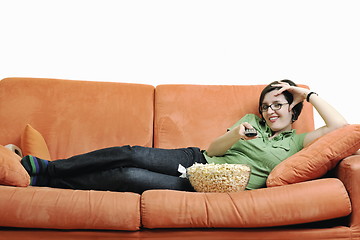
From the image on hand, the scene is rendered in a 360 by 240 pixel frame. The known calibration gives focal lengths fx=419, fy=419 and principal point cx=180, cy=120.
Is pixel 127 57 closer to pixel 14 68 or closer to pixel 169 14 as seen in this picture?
pixel 169 14

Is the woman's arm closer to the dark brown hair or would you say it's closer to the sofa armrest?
the dark brown hair

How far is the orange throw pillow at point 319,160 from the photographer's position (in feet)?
6.01

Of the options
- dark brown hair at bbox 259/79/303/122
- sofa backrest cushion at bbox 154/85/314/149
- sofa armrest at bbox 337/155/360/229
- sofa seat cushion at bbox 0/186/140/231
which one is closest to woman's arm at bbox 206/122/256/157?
sofa backrest cushion at bbox 154/85/314/149

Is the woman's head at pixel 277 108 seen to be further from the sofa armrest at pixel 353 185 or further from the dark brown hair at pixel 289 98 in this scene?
the sofa armrest at pixel 353 185

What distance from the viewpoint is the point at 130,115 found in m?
2.52

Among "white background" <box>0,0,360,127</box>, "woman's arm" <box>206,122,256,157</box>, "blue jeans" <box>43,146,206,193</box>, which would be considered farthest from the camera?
"white background" <box>0,0,360,127</box>

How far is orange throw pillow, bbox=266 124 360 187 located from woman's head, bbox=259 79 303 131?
1.51 feet

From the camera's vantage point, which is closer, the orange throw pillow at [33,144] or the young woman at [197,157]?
the young woman at [197,157]

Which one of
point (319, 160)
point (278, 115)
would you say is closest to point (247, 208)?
point (319, 160)

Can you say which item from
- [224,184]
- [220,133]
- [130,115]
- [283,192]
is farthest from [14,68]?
[283,192]

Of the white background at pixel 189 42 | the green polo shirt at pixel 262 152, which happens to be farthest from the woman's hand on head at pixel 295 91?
the white background at pixel 189 42

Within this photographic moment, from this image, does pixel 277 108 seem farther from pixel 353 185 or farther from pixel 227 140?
pixel 353 185

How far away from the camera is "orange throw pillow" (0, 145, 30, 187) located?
1.75 metres

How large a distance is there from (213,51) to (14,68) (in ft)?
4.61
